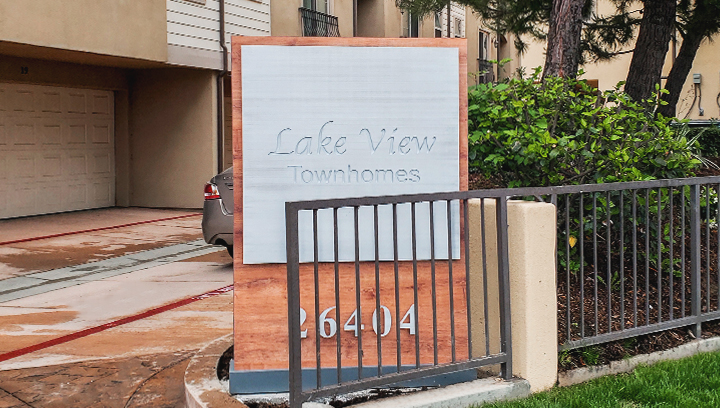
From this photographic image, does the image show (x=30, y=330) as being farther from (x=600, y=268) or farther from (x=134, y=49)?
(x=134, y=49)

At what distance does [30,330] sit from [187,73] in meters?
10.4

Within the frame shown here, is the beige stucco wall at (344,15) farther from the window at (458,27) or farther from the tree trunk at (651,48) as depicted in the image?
the tree trunk at (651,48)

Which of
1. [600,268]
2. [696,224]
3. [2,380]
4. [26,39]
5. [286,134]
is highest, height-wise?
[26,39]

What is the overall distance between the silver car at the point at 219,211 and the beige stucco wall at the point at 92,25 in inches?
177

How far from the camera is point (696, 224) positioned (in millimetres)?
5109

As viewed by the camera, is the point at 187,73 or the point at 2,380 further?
the point at 187,73

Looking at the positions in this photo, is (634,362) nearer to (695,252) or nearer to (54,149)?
(695,252)

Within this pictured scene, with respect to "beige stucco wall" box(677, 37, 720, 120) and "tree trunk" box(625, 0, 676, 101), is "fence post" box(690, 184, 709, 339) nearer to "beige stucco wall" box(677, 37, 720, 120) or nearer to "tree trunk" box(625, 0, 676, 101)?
"tree trunk" box(625, 0, 676, 101)

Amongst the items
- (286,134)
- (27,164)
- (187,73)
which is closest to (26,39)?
(27,164)

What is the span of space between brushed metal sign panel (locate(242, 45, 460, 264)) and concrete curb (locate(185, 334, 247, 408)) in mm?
694

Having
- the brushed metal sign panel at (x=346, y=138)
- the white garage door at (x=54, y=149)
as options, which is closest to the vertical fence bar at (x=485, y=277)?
the brushed metal sign panel at (x=346, y=138)

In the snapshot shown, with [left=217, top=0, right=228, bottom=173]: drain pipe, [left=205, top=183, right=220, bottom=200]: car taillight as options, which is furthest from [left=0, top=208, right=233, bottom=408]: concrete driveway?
[left=217, top=0, right=228, bottom=173]: drain pipe

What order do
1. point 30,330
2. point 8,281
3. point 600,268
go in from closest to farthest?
point 600,268
point 30,330
point 8,281

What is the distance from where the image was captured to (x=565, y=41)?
269 inches
